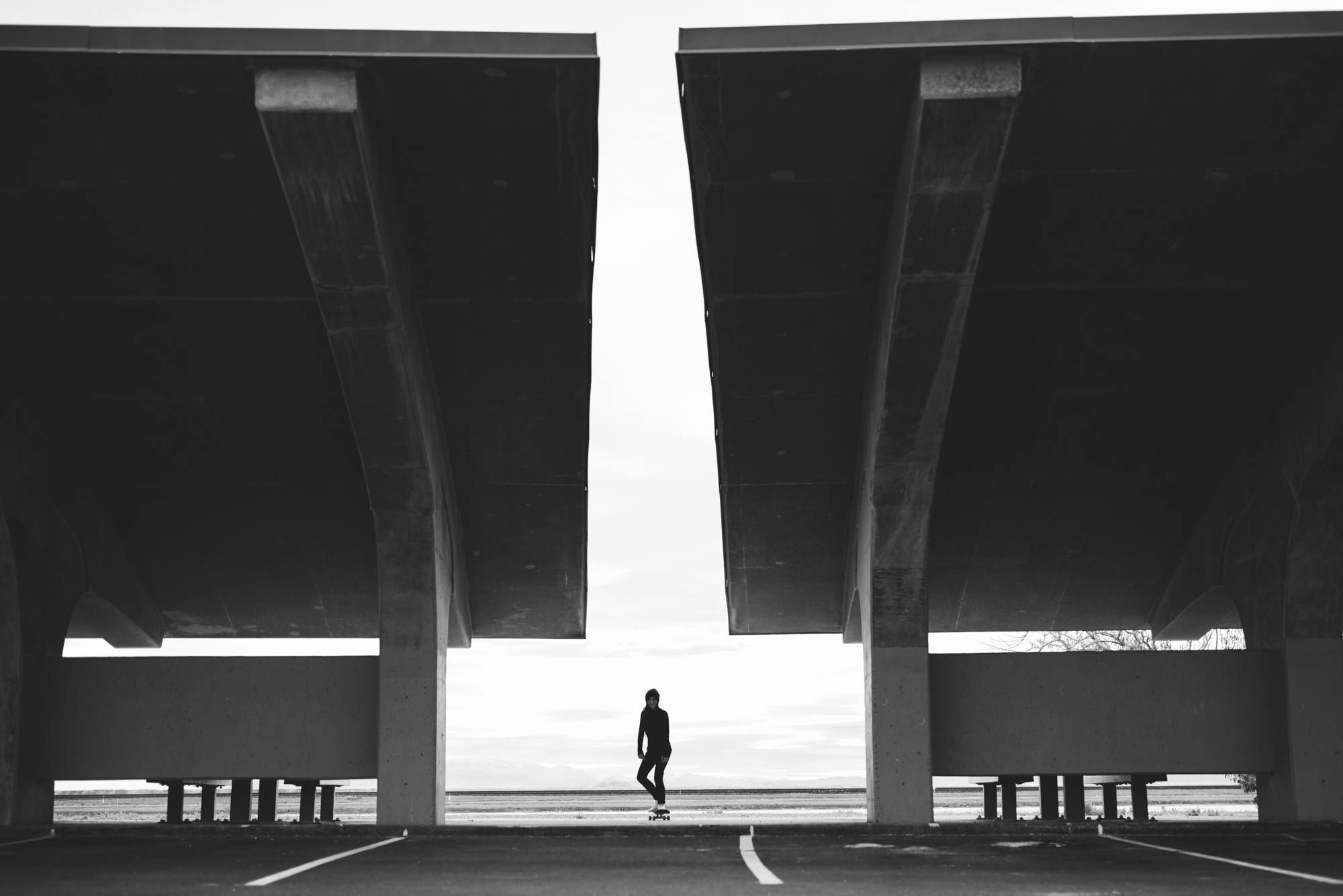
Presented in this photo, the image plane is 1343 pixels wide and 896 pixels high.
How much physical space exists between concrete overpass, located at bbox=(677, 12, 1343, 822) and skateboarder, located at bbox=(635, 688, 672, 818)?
8.13 ft

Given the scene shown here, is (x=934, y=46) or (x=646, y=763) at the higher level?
(x=934, y=46)

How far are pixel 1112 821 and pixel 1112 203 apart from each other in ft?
20.7

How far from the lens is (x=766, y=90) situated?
11.9 metres

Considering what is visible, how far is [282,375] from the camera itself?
51.5 feet

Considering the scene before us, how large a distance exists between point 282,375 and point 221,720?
4.15 m

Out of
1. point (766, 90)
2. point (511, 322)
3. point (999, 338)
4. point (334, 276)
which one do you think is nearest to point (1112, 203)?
point (999, 338)

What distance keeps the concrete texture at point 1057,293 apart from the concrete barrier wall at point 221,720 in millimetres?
5219

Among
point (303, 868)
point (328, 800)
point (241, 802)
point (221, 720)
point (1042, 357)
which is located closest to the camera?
point (303, 868)

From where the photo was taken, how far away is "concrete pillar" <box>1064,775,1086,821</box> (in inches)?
721

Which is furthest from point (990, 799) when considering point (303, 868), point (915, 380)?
point (303, 868)

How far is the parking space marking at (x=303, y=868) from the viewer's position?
8.46 meters

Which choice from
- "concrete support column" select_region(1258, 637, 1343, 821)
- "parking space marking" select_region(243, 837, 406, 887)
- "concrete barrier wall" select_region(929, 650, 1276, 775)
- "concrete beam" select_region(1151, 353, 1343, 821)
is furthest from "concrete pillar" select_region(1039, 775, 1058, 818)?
"parking space marking" select_region(243, 837, 406, 887)

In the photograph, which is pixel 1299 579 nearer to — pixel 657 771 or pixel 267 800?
pixel 657 771

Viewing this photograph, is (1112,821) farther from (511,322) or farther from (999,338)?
(511,322)
